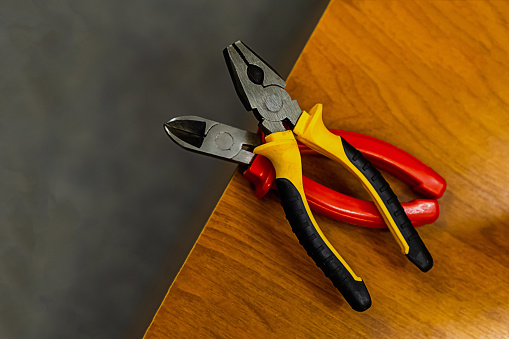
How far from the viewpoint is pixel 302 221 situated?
1.63ft

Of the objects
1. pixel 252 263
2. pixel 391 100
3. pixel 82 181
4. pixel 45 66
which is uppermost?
pixel 391 100

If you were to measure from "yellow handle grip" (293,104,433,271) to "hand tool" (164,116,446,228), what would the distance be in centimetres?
2

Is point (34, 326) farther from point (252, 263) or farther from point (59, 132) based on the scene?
point (252, 263)

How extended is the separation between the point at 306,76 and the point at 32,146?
1.99 feet

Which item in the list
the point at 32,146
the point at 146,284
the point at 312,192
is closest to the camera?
the point at 312,192

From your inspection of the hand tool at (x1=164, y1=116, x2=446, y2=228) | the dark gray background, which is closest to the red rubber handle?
the hand tool at (x1=164, y1=116, x2=446, y2=228)

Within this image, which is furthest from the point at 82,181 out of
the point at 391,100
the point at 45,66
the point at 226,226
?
the point at 391,100

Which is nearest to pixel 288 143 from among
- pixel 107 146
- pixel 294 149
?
pixel 294 149

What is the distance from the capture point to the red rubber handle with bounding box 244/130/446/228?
1.74 feet

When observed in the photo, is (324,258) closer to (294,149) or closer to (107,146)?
(294,149)

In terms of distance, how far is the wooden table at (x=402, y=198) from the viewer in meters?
0.54

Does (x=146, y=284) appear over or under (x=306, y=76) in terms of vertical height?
under

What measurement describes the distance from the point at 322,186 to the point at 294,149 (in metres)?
0.06

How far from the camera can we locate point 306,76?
602 mm
